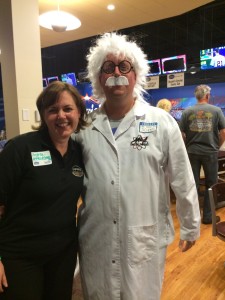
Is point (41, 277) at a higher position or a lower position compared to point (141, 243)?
lower

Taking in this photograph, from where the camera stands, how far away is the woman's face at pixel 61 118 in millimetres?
1364

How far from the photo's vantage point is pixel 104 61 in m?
1.48

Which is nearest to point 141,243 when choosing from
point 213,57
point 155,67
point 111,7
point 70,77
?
point 111,7

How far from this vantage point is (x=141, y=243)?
139cm

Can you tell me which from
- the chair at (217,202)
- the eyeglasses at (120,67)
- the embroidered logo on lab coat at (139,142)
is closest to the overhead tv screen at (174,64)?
the chair at (217,202)

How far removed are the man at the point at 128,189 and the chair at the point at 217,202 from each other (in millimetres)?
809

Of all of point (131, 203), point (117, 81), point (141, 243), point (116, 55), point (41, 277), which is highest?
point (116, 55)

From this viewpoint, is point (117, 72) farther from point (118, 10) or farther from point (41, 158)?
point (118, 10)

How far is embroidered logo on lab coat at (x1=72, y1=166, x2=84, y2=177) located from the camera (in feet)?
4.58

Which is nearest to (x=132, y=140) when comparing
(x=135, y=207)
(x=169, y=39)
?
(x=135, y=207)

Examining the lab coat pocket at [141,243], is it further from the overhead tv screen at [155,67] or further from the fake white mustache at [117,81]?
the overhead tv screen at [155,67]

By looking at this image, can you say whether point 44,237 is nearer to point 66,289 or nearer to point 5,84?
point 66,289

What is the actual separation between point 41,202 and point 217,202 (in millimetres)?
1601

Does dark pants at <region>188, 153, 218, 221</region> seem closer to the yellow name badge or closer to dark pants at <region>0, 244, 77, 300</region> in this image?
dark pants at <region>0, 244, 77, 300</region>
